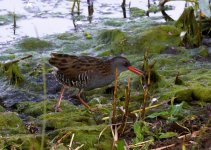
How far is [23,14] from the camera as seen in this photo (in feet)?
37.0

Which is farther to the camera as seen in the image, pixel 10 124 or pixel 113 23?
pixel 113 23

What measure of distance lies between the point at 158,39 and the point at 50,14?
3237mm

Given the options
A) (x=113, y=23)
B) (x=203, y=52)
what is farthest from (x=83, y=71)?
(x=113, y=23)

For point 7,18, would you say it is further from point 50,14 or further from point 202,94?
point 202,94

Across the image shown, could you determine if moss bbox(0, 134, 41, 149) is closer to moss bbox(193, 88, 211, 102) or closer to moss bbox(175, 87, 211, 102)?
moss bbox(175, 87, 211, 102)

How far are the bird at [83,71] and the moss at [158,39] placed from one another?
1966mm

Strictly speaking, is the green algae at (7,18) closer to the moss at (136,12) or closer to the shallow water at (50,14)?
the shallow water at (50,14)

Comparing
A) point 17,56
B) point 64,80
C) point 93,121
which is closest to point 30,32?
point 17,56

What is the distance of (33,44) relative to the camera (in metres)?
9.09

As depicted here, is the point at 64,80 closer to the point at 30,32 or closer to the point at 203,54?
the point at 203,54

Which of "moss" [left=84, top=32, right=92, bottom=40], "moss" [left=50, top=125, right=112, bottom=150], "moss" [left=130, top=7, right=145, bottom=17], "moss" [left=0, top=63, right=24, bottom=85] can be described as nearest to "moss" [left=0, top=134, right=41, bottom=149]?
"moss" [left=50, top=125, right=112, bottom=150]

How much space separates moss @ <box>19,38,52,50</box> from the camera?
9035 mm

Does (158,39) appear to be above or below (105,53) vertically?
above

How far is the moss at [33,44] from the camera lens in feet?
29.6
